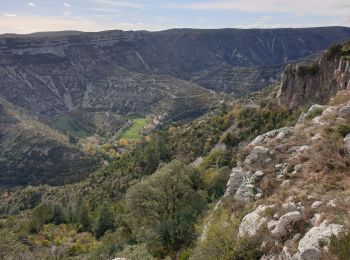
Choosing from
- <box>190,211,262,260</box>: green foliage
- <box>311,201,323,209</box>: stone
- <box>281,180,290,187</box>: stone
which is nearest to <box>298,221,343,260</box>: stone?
<box>311,201,323,209</box>: stone

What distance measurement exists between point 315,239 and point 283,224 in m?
1.80

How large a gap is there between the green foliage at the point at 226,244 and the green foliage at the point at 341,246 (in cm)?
321

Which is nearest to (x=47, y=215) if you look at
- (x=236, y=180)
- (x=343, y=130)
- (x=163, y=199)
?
(x=163, y=199)

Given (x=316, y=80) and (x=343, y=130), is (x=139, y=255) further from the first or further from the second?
(x=316, y=80)

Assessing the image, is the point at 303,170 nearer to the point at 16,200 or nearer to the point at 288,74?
the point at 288,74

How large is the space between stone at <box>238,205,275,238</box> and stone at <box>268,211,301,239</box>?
528 mm

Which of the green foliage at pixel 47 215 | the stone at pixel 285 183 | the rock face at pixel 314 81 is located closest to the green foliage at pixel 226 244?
the stone at pixel 285 183

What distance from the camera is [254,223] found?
1675 cm

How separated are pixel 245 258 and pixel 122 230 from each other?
35.3 meters

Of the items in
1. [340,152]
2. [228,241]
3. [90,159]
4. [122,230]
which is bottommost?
[90,159]

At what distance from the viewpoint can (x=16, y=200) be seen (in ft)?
416

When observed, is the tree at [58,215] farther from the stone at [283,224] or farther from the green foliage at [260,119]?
the stone at [283,224]

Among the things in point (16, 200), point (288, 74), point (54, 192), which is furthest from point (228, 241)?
point (16, 200)

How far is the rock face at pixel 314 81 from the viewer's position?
189 ft
